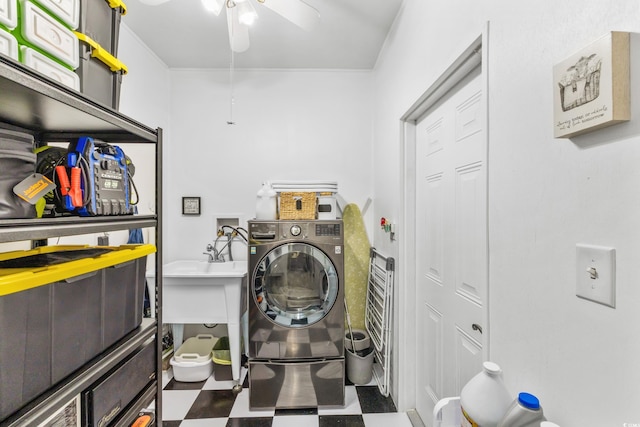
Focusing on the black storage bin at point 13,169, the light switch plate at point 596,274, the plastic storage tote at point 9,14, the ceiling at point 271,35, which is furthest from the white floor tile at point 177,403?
the ceiling at point 271,35

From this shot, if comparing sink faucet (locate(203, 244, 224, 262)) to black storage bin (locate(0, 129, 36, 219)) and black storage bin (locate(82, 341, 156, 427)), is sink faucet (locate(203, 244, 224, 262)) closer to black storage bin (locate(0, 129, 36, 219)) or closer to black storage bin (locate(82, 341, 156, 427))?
black storage bin (locate(82, 341, 156, 427))

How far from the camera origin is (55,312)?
0.87 metres

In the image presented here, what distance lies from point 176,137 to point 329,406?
265 cm

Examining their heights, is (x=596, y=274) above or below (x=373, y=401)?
above

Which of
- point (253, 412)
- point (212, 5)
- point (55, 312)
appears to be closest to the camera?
point (55, 312)

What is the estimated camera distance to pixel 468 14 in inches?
45.0

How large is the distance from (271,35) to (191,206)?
1656 millimetres

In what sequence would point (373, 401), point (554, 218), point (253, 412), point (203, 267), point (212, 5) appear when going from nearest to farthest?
point (554, 218) < point (212, 5) < point (253, 412) < point (373, 401) < point (203, 267)

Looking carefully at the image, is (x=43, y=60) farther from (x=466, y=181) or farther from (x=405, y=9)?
(x=405, y=9)

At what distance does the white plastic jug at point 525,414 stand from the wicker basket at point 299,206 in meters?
1.66

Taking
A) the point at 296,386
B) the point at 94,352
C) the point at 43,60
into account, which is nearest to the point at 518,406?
the point at 94,352

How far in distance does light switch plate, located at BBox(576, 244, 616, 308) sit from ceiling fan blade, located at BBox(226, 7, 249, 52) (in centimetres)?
182

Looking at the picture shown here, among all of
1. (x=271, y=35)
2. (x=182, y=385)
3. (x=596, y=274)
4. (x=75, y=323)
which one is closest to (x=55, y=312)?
(x=75, y=323)

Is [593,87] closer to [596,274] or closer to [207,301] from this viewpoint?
[596,274]
